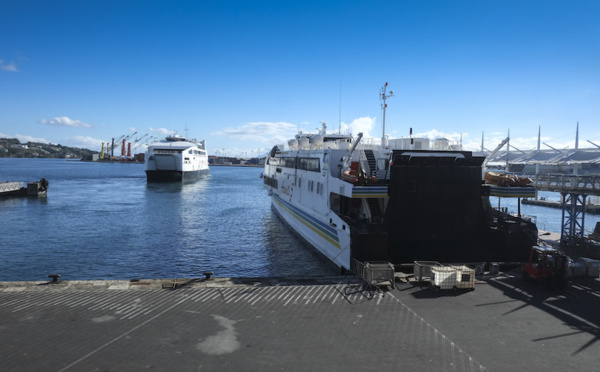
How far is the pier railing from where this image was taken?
27312mm

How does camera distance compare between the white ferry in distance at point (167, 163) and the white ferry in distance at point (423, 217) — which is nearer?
the white ferry in distance at point (423, 217)

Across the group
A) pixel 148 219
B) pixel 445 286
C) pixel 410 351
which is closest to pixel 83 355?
pixel 410 351

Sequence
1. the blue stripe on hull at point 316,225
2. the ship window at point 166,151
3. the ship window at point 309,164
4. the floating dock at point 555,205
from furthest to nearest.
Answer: the ship window at point 166,151 → the floating dock at point 555,205 → the ship window at point 309,164 → the blue stripe on hull at point 316,225

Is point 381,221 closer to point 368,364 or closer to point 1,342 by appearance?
point 368,364

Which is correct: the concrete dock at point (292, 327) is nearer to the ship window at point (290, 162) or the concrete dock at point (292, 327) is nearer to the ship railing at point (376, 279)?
the ship railing at point (376, 279)

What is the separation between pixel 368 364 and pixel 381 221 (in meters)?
11.6

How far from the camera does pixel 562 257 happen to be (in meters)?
14.7

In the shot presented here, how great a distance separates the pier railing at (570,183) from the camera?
2731 centimetres

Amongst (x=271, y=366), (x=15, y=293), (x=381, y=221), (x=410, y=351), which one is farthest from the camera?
(x=381, y=221)

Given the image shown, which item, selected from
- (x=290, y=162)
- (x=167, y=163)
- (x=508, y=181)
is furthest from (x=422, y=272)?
(x=167, y=163)

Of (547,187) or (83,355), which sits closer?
(83,355)

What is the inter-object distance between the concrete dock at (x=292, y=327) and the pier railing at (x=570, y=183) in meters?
14.8

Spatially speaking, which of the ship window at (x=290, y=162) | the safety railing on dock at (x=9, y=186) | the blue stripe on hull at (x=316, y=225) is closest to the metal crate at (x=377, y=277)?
the blue stripe on hull at (x=316, y=225)

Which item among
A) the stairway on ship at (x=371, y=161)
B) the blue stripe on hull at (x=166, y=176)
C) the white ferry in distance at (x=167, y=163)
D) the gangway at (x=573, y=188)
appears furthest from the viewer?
the blue stripe on hull at (x=166, y=176)
